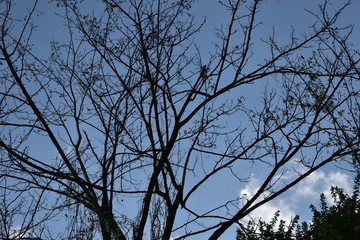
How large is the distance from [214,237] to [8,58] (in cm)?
376

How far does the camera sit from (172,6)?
5.67 metres

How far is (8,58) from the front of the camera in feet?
18.5

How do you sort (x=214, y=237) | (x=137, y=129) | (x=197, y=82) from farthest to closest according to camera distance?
(x=137, y=129), (x=197, y=82), (x=214, y=237)

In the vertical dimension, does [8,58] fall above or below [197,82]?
above

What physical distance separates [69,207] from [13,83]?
1929 millimetres

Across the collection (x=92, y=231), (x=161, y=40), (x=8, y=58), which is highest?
(x=8, y=58)

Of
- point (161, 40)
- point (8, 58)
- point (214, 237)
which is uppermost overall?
point (8, 58)

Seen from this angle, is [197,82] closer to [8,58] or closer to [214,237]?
[214,237]

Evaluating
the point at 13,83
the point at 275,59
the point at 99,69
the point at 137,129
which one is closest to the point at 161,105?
the point at 137,129

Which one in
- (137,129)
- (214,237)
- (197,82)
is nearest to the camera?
(214,237)

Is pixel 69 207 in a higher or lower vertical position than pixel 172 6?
lower

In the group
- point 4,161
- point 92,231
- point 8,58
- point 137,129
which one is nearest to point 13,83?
point 8,58

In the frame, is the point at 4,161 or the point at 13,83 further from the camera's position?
the point at 13,83

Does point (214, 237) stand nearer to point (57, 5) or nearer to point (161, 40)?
point (161, 40)
